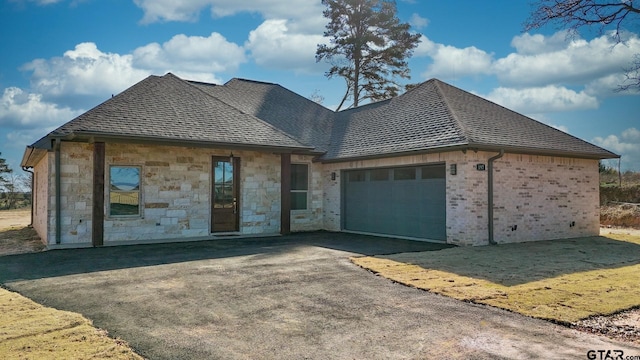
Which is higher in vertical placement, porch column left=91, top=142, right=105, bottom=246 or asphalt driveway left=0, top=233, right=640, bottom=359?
porch column left=91, top=142, right=105, bottom=246

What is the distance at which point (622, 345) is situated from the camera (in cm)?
408

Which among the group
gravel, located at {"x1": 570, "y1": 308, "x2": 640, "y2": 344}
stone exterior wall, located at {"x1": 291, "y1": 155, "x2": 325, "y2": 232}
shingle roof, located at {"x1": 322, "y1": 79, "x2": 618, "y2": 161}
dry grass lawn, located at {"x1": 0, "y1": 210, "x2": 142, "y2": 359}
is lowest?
gravel, located at {"x1": 570, "y1": 308, "x2": 640, "y2": 344}

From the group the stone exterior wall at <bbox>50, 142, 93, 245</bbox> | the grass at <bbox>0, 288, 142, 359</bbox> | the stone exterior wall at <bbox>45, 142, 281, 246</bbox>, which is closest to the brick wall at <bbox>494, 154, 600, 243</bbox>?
the stone exterior wall at <bbox>45, 142, 281, 246</bbox>

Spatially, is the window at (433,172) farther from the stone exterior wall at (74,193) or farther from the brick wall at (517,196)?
the stone exterior wall at (74,193)

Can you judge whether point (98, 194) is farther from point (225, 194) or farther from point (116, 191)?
point (225, 194)

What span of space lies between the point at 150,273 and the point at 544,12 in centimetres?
816

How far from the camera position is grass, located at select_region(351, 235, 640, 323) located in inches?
216

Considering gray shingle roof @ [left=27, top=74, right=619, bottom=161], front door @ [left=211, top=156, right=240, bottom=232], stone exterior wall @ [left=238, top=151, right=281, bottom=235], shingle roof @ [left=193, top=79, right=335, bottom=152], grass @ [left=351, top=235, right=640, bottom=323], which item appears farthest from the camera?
shingle roof @ [left=193, top=79, right=335, bottom=152]

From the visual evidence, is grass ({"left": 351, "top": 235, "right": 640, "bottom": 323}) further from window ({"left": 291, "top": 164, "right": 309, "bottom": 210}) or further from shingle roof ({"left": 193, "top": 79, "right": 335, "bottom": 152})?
shingle roof ({"left": 193, "top": 79, "right": 335, "bottom": 152})

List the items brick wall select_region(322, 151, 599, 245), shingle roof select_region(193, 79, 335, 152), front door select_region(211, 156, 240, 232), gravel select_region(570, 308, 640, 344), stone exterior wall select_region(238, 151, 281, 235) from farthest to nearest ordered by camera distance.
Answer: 1. shingle roof select_region(193, 79, 335, 152)
2. stone exterior wall select_region(238, 151, 281, 235)
3. front door select_region(211, 156, 240, 232)
4. brick wall select_region(322, 151, 599, 245)
5. gravel select_region(570, 308, 640, 344)

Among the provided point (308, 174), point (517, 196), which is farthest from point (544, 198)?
point (308, 174)

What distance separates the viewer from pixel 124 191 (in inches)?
453

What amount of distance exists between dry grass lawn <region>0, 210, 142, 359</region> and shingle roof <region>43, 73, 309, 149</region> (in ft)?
19.7

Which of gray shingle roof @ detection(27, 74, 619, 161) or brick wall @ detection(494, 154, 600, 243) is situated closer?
gray shingle roof @ detection(27, 74, 619, 161)
